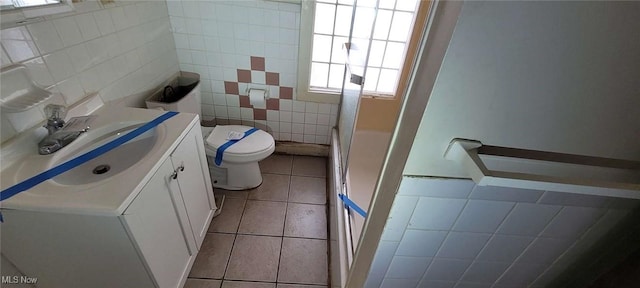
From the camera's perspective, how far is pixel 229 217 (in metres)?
1.71

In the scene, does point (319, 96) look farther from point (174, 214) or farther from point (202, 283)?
point (202, 283)

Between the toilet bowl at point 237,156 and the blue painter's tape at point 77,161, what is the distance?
484mm

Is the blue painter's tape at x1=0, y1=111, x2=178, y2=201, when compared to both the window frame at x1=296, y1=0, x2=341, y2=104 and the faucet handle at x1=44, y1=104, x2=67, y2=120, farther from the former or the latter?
the window frame at x1=296, y1=0, x2=341, y2=104

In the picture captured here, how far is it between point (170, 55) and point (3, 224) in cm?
129

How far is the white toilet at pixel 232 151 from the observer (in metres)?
1.65

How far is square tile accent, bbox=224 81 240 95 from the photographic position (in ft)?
6.43

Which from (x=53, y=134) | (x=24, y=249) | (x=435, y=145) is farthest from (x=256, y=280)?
(x=435, y=145)

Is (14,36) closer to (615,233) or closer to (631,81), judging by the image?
(631,81)

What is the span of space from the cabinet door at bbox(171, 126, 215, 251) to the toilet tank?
44 cm

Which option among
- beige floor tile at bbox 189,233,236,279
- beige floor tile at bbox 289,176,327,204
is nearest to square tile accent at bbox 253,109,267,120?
beige floor tile at bbox 289,176,327,204

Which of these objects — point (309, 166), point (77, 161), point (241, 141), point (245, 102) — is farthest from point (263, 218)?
point (77, 161)

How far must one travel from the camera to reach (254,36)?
1.77 meters

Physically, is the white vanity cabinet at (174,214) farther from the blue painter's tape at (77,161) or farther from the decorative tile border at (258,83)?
the decorative tile border at (258,83)

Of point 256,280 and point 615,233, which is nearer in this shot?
point 615,233
